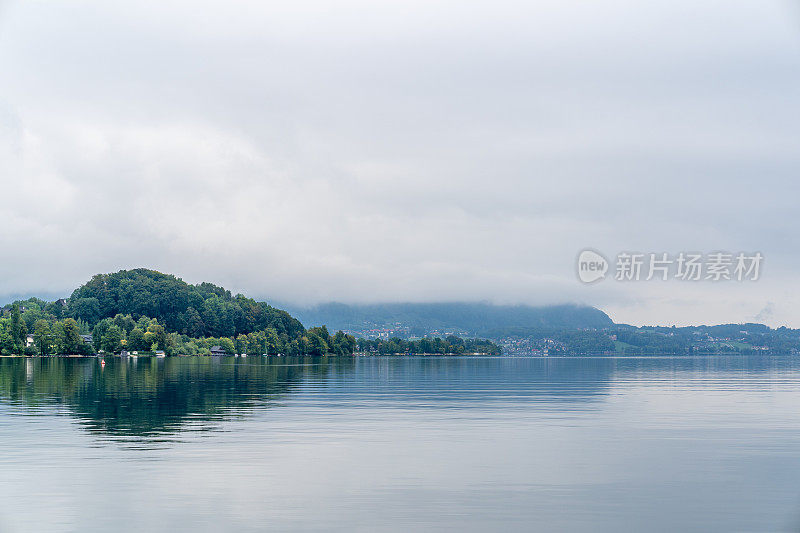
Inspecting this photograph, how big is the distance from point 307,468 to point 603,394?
47.9 metres

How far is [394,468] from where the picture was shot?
3030cm

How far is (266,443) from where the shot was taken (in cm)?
3612

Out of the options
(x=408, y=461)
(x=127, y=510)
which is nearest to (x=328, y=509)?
(x=127, y=510)

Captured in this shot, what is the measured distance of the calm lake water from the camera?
22938 millimetres

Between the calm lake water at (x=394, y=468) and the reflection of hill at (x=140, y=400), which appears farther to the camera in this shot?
the reflection of hill at (x=140, y=400)

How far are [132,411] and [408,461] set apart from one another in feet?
81.4

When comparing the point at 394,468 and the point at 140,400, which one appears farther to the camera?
the point at 140,400

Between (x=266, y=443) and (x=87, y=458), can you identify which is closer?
(x=87, y=458)

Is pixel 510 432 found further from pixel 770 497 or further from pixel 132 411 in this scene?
pixel 132 411

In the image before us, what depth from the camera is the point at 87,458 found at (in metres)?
31.4

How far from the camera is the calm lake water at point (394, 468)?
903 inches

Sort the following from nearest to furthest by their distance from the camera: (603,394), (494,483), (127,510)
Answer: (127,510) → (494,483) → (603,394)

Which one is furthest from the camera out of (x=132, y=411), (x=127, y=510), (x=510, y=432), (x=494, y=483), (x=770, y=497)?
(x=132, y=411)

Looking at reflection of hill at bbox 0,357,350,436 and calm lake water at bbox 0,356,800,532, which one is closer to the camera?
calm lake water at bbox 0,356,800,532
